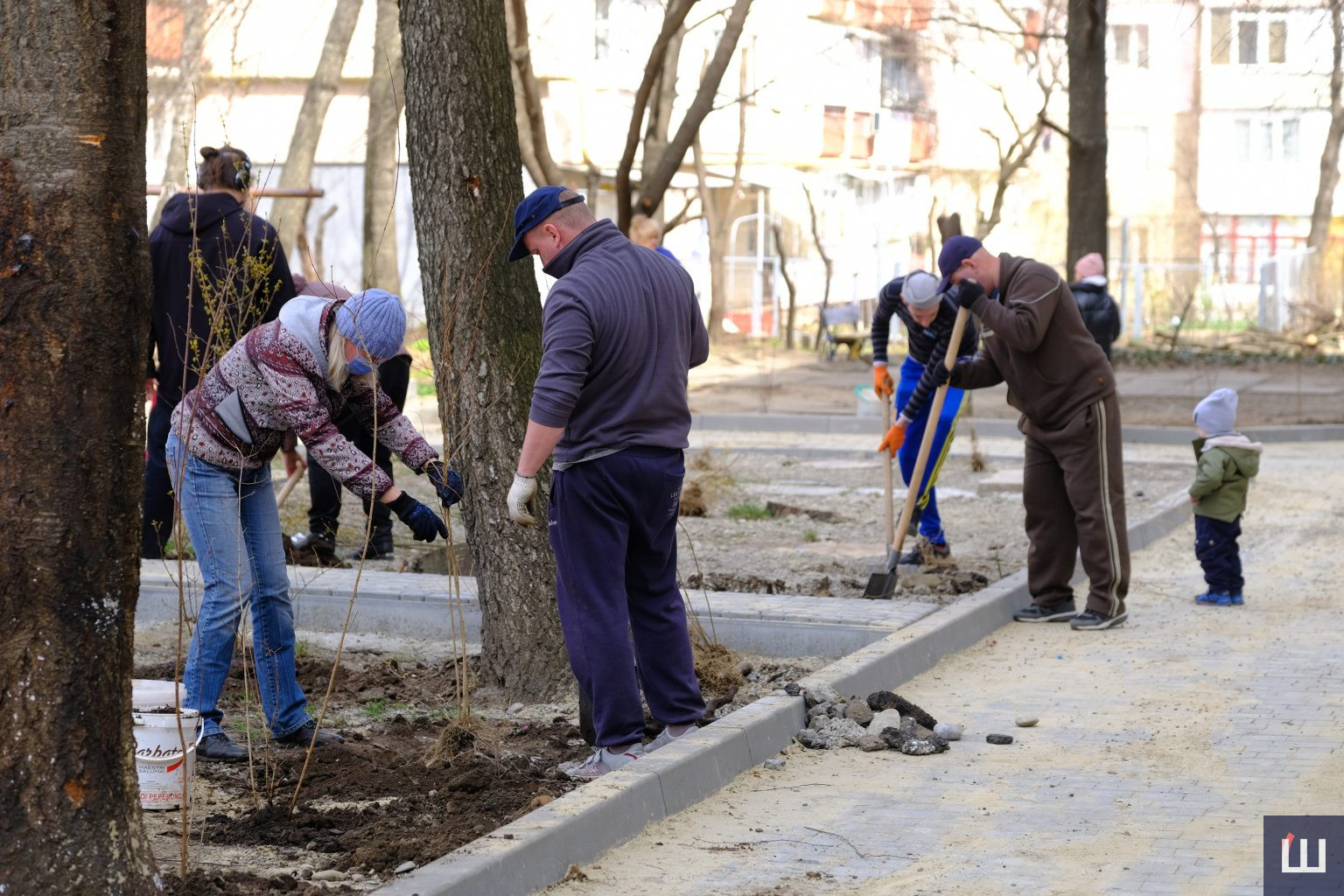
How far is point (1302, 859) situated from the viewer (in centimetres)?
470

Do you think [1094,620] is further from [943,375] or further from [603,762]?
[603,762]

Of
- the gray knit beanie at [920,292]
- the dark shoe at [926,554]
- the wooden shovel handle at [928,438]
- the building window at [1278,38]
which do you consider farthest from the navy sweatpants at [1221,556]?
the building window at [1278,38]

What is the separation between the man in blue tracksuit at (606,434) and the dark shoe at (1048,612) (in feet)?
11.3

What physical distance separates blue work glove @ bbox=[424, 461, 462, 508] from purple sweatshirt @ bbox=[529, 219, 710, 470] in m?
0.36

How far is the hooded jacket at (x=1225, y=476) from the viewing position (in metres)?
9.02

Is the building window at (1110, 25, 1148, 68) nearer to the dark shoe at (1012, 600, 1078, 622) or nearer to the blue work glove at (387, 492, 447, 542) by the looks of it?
the dark shoe at (1012, 600, 1078, 622)

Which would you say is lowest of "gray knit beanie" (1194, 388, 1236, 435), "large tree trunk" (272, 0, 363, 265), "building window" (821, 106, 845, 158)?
"gray knit beanie" (1194, 388, 1236, 435)

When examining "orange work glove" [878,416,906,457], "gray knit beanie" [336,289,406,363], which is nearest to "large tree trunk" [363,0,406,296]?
"orange work glove" [878,416,906,457]

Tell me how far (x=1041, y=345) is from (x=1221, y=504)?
1.60 m

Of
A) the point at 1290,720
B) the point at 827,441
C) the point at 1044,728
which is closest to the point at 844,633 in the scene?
the point at 1044,728

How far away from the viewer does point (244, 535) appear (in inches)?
226

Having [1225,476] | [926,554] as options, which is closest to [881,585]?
[926,554]

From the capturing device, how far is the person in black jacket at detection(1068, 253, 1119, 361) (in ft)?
51.3

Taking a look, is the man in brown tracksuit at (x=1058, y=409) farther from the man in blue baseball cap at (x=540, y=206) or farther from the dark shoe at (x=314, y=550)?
the dark shoe at (x=314, y=550)
